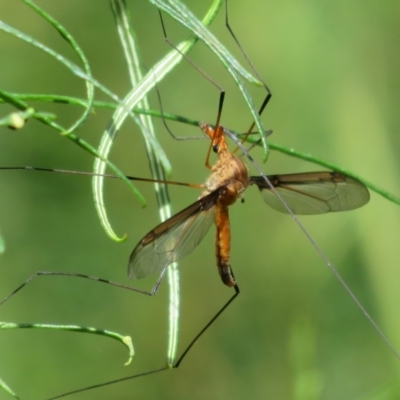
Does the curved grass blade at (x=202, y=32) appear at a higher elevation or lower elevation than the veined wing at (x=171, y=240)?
higher

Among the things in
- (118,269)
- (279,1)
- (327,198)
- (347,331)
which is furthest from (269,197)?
(279,1)

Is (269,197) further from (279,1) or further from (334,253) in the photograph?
(279,1)

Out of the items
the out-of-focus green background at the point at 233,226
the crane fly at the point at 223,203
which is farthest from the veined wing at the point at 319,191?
the out-of-focus green background at the point at 233,226

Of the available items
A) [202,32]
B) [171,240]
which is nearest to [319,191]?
[171,240]

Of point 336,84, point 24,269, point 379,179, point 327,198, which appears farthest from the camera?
point 336,84

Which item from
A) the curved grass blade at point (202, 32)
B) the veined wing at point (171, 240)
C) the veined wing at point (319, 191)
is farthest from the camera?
the veined wing at point (319, 191)

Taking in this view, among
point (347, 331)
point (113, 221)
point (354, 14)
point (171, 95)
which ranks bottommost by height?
point (347, 331)

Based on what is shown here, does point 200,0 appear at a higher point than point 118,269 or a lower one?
higher

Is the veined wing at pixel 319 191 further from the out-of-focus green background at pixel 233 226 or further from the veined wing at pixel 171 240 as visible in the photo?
the out-of-focus green background at pixel 233 226

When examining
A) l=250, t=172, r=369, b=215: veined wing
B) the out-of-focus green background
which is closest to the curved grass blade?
l=250, t=172, r=369, b=215: veined wing
